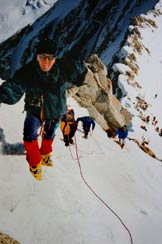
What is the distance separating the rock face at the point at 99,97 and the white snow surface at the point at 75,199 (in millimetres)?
10614

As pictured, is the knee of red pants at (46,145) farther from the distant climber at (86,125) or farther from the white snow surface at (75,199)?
the distant climber at (86,125)

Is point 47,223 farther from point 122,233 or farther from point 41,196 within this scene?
point 122,233

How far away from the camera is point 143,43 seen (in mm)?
49781

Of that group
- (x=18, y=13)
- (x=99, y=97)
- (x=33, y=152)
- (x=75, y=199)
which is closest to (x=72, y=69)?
(x=33, y=152)

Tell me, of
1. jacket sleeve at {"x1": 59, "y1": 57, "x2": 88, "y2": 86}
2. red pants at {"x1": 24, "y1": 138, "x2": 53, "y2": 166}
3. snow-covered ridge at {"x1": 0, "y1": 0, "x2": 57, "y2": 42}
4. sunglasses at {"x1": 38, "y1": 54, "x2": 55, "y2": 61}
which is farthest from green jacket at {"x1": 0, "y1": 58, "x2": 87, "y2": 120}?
snow-covered ridge at {"x1": 0, "y1": 0, "x2": 57, "y2": 42}

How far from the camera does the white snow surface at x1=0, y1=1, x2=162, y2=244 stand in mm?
5988

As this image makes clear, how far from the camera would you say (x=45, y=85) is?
254 inches

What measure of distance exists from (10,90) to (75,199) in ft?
7.82

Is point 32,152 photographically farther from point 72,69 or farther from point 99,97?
point 99,97

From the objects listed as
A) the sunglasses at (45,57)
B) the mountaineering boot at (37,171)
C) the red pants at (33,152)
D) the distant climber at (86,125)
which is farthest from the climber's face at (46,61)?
the distant climber at (86,125)

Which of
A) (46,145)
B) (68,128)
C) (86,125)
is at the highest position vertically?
(46,145)

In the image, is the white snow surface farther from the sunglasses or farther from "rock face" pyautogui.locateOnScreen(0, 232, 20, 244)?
the sunglasses

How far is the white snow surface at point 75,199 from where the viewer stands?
5988mm

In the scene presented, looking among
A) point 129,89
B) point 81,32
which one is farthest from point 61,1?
point 129,89
